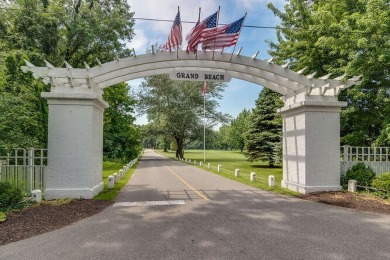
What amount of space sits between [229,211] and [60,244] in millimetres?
4439

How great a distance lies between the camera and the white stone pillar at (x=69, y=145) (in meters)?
9.10

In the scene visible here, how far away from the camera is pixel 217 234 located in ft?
18.2

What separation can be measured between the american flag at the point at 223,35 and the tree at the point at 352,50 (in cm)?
471

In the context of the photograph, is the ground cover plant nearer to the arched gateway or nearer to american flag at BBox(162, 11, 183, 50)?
the arched gateway

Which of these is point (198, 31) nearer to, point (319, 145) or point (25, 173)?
point (319, 145)

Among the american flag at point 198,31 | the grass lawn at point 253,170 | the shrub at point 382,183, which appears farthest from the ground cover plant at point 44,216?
the shrub at point 382,183

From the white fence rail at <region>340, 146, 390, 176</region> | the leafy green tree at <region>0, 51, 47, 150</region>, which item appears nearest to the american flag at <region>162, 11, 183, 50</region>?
the leafy green tree at <region>0, 51, 47, 150</region>

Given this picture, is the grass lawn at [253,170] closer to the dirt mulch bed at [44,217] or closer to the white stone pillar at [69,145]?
the dirt mulch bed at [44,217]

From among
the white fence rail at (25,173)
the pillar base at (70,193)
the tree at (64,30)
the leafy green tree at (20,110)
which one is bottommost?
the pillar base at (70,193)

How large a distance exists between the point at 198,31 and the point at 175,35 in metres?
0.83

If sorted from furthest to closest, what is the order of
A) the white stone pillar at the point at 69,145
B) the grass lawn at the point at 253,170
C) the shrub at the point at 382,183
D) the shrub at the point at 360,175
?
the grass lawn at the point at 253,170
the shrub at the point at 360,175
the shrub at the point at 382,183
the white stone pillar at the point at 69,145

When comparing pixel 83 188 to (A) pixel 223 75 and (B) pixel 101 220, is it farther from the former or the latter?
(A) pixel 223 75

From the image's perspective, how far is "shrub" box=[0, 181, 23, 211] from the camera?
7.70 metres

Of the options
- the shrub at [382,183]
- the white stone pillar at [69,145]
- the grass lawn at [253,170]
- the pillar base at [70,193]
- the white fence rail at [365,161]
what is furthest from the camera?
the grass lawn at [253,170]
